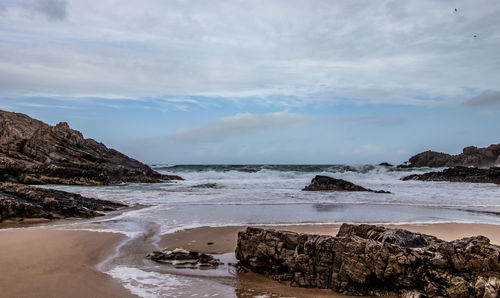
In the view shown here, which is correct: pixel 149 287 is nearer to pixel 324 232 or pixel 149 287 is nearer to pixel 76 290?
pixel 76 290

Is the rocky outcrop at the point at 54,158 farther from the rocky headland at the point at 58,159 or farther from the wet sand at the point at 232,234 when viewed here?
the wet sand at the point at 232,234

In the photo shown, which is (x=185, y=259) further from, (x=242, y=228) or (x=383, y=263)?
(x=383, y=263)

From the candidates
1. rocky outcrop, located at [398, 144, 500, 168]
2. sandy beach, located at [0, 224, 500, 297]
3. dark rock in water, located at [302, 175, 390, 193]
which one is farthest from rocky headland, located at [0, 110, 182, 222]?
rocky outcrop, located at [398, 144, 500, 168]

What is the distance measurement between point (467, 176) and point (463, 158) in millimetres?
34513

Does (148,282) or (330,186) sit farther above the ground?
(330,186)

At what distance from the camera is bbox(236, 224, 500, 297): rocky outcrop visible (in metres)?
3.92

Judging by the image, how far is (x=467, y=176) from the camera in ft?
102

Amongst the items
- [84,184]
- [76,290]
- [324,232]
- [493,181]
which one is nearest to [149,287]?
[76,290]

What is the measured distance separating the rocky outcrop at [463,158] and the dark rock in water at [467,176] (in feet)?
92.9

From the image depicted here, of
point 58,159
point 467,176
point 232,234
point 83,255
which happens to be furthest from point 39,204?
point 467,176

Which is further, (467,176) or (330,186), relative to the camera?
(467,176)

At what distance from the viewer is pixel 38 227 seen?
28.3 feet

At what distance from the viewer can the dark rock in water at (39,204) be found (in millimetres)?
9602

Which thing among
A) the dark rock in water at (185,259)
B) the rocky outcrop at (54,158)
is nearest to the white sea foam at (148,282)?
the dark rock in water at (185,259)
